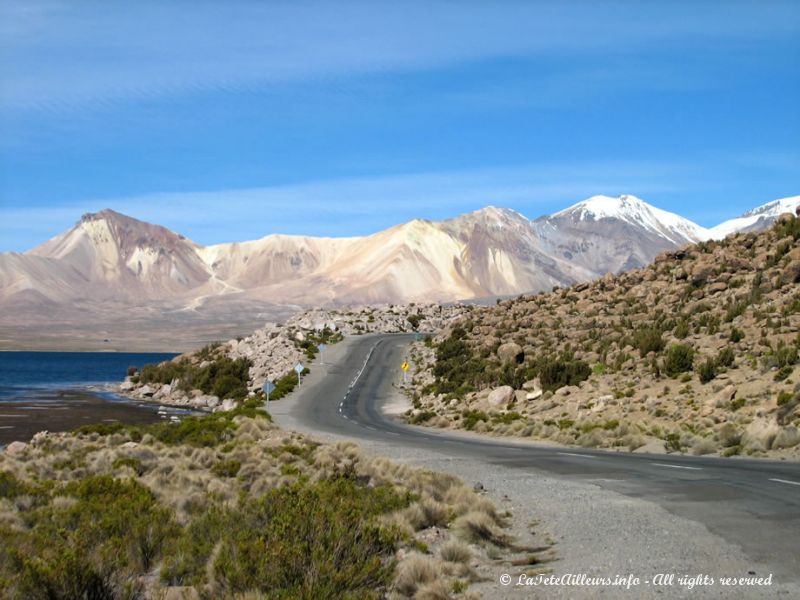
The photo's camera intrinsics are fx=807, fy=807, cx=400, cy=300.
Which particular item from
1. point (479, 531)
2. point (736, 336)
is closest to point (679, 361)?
point (736, 336)

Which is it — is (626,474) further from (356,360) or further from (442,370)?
(356,360)

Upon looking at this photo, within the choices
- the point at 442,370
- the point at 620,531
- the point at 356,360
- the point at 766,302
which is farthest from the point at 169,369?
the point at 620,531

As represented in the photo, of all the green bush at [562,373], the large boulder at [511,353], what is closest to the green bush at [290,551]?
the green bush at [562,373]

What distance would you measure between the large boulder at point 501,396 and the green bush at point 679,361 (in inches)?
350

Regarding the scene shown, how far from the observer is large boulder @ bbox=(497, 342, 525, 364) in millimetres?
51719

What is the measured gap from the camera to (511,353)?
2053 inches

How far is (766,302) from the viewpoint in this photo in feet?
135

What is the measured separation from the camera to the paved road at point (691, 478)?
415 inches

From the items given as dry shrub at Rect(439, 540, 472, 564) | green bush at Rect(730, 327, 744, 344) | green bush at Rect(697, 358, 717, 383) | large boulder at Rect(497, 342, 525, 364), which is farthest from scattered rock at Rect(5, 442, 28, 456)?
large boulder at Rect(497, 342, 525, 364)

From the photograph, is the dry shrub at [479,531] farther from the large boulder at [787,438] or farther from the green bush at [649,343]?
the green bush at [649,343]

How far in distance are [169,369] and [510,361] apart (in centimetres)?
4939

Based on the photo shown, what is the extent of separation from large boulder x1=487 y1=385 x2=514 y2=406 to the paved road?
446cm

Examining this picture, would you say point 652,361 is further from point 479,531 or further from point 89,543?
point 89,543

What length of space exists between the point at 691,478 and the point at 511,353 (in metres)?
35.5
